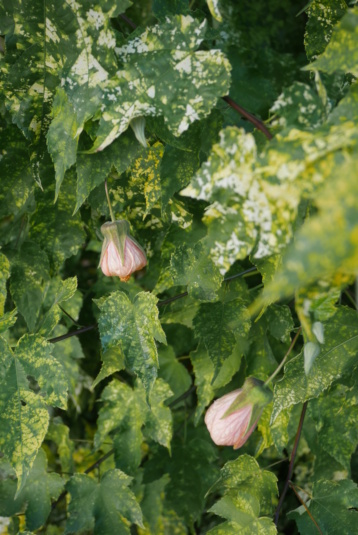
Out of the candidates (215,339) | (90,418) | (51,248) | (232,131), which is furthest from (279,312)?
(90,418)

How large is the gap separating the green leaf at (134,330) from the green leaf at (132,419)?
0.23 meters

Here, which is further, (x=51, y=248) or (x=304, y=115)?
(x=51, y=248)

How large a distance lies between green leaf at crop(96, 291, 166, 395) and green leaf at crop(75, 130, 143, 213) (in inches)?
7.3

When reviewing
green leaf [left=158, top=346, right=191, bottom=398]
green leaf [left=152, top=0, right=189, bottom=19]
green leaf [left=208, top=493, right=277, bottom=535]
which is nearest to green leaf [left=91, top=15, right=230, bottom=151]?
green leaf [left=152, top=0, right=189, bottom=19]

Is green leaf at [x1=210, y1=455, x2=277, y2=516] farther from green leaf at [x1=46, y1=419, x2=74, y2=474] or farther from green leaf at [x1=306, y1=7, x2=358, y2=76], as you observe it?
green leaf at [x1=306, y1=7, x2=358, y2=76]

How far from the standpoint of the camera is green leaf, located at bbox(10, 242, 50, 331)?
97cm

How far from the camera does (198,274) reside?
796 millimetres

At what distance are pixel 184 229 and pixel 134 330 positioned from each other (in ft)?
0.56

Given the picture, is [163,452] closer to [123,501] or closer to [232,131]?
[123,501]

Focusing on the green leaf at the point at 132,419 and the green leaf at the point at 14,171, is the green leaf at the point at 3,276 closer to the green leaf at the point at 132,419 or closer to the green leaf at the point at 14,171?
the green leaf at the point at 14,171

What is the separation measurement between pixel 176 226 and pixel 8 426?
36cm

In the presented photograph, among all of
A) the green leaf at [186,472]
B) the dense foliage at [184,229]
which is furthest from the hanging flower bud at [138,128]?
the green leaf at [186,472]

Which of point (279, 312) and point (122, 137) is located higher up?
point (122, 137)

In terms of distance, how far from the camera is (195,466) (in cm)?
116
